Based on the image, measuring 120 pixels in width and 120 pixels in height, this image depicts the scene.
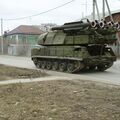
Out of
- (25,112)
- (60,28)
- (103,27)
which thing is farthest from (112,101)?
(60,28)

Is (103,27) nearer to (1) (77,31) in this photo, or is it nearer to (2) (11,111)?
(1) (77,31)

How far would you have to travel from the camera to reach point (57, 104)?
10.1 m

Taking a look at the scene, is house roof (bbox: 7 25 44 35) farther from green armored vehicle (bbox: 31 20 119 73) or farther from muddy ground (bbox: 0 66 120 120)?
muddy ground (bbox: 0 66 120 120)

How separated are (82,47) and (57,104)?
504 inches

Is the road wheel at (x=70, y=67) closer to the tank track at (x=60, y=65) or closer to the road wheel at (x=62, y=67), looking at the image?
the tank track at (x=60, y=65)

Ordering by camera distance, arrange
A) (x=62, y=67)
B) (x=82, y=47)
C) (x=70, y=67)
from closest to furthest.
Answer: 1. (x=82, y=47)
2. (x=70, y=67)
3. (x=62, y=67)

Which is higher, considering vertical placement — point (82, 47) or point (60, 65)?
point (82, 47)

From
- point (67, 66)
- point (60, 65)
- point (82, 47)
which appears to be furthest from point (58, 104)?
point (60, 65)

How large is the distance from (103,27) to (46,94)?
37.0ft

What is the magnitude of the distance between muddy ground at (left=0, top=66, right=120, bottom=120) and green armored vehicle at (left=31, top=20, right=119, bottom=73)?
9.31 metres

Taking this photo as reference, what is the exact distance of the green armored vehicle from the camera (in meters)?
22.4

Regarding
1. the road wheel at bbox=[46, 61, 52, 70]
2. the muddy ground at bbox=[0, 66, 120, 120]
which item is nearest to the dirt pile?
the muddy ground at bbox=[0, 66, 120, 120]

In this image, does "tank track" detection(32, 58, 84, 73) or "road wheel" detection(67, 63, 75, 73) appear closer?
"tank track" detection(32, 58, 84, 73)

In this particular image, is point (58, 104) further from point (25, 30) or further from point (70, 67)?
point (25, 30)
